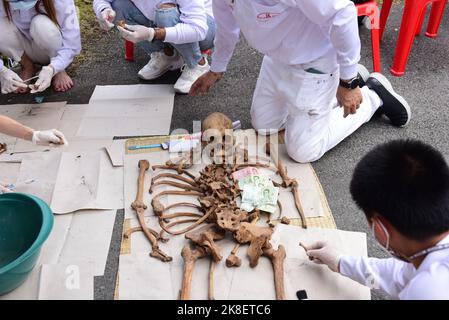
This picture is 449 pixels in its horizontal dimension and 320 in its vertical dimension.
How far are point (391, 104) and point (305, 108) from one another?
58cm

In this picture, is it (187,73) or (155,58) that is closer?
(187,73)

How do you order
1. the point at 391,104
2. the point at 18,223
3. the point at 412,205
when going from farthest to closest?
1. the point at 391,104
2. the point at 18,223
3. the point at 412,205

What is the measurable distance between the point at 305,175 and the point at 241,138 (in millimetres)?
423

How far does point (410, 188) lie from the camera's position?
3.90ft

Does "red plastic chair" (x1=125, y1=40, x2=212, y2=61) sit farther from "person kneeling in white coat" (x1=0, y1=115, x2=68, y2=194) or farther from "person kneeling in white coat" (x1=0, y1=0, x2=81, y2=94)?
"person kneeling in white coat" (x1=0, y1=115, x2=68, y2=194)

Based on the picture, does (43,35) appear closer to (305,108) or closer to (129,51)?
(129,51)

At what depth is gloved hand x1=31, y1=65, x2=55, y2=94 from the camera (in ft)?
8.33

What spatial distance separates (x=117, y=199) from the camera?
2057 millimetres

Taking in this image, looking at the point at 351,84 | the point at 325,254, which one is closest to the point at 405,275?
the point at 325,254

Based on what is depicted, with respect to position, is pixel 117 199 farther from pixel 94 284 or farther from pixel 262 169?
pixel 262 169

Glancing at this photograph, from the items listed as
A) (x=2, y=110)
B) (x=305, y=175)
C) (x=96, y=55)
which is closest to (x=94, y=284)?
(x=305, y=175)

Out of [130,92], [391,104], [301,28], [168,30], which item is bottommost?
[130,92]

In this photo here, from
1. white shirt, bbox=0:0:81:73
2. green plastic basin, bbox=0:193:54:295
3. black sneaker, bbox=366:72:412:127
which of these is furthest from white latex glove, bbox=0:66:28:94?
black sneaker, bbox=366:72:412:127

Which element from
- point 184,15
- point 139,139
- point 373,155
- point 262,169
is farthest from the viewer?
point 184,15
